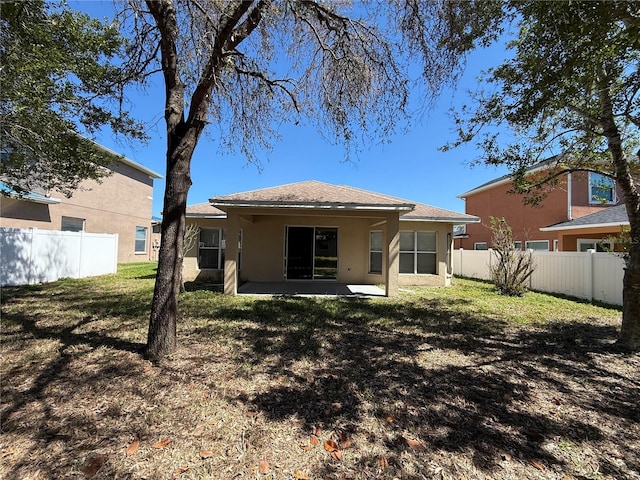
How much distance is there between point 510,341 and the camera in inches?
218

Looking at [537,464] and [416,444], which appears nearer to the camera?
[537,464]

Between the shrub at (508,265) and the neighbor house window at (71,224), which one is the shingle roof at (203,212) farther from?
the neighbor house window at (71,224)

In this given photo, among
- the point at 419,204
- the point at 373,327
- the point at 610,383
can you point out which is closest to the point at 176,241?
the point at 373,327

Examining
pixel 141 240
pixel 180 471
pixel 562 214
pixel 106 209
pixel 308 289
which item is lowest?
pixel 180 471

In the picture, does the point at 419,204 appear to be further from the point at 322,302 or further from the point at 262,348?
the point at 262,348

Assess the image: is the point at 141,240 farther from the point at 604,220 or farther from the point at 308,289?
the point at 604,220

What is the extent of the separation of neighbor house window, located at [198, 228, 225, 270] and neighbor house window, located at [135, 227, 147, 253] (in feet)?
43.7

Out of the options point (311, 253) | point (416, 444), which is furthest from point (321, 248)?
point (416, 444)

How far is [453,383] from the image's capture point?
12.5 ft

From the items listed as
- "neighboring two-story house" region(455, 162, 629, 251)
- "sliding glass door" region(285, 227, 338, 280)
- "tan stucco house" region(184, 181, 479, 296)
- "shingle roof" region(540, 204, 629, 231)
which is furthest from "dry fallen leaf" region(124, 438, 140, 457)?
"shingle roof" region(540, 204, 629, 231)

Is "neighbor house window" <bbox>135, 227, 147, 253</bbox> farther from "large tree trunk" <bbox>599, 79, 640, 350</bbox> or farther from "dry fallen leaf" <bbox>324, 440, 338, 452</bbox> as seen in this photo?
"large tree trunk" <bbox>599, 79, 640, 350</bbox>

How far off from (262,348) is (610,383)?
455cm

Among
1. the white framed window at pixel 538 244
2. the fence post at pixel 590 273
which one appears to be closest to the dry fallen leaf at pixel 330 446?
the fence post at pixel 590 273

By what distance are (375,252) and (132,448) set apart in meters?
A: 10.5
